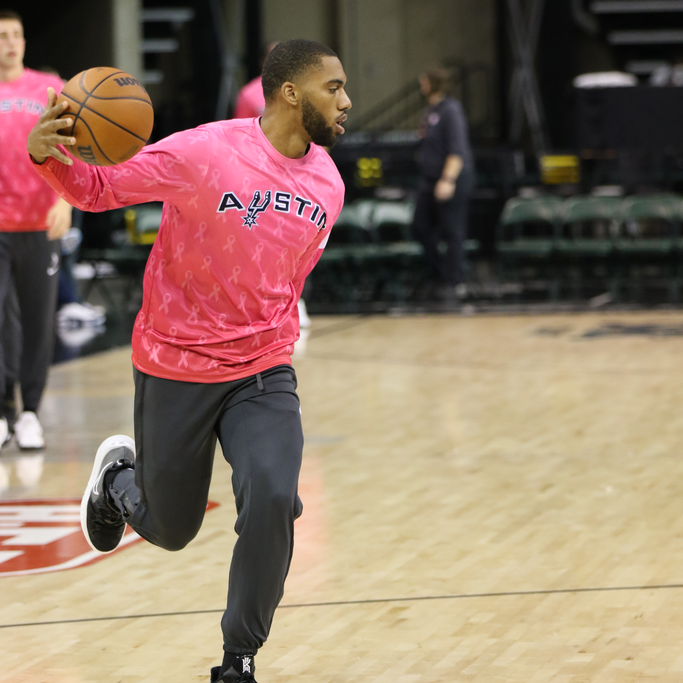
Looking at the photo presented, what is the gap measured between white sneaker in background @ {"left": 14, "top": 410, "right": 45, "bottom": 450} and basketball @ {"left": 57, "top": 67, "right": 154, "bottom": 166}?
328cm

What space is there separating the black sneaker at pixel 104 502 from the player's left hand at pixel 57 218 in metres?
2.15

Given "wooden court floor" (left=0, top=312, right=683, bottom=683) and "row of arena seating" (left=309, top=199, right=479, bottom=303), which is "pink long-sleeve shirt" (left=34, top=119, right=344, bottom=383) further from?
"row of arena seating" (left=309, top=199, right=479, bottom=303)

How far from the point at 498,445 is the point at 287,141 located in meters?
3.35

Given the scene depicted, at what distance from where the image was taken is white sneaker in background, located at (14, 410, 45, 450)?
6160mm

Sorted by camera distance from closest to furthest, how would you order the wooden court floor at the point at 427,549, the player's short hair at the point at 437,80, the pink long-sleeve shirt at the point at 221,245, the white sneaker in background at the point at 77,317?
1. the pink long-sleeve shirt at the point at 221,245
2. the wooden court floor at the point at 427,549
3. the white sneaker in background at the point at 77,317
4. the player's short hair at the point at 437,80

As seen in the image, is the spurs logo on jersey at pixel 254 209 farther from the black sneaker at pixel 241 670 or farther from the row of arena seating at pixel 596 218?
the row of arena seating at pixel 596 218

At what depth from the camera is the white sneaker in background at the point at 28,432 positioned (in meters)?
6.16

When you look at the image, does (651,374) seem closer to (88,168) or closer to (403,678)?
(403,678)

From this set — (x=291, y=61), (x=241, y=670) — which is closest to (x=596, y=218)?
(x=291, y=61)

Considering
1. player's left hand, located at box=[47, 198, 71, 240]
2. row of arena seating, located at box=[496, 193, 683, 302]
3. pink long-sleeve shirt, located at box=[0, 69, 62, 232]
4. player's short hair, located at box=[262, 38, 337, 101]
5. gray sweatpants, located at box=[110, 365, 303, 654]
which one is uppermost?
player's short hair, located at box=[262, 38, 337, 101]

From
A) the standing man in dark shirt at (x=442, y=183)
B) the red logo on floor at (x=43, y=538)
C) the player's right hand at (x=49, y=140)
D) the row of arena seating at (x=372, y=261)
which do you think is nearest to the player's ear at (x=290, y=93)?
the player's right hand at (x=49, y=140)

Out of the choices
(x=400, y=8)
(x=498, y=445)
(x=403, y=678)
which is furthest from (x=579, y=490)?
(x=400, y=8)

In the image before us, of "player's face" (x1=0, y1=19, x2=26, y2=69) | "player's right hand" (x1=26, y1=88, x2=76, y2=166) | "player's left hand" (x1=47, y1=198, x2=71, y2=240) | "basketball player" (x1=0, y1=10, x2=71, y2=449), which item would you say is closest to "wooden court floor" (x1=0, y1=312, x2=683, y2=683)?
"basketball player" (x1=0, y1=10, x2=71, y2=449)

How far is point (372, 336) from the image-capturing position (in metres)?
10.1
